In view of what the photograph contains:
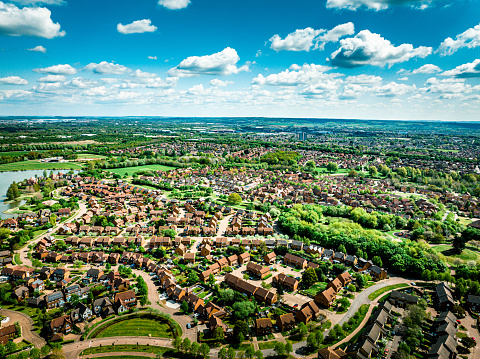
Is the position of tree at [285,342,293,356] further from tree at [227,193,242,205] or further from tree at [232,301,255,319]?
tree at [227,193,242,205]

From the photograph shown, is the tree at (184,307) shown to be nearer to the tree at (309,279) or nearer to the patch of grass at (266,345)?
the patch of grass at (266,345)

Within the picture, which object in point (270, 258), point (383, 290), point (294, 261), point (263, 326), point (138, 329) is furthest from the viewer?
point (270, 258)

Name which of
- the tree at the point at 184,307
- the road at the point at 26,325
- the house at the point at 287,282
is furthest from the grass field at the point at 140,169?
the house at the point at 287,282

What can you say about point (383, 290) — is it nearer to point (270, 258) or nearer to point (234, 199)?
point (270, 258)

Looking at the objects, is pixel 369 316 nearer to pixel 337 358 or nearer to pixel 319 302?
pixel 319 302

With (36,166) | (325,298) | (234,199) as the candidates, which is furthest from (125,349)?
(36,166)

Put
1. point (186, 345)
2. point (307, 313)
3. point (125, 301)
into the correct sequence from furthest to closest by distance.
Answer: point (125, 301) < point (307, 313) < point (186, 345)

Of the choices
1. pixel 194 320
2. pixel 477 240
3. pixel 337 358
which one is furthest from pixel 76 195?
pixel 477 240
